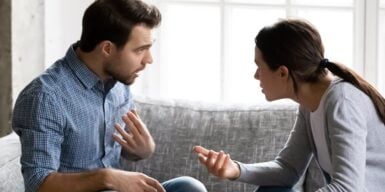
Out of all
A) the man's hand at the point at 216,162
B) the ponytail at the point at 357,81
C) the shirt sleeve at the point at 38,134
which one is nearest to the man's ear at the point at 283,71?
the ponytail at the point at 357,81

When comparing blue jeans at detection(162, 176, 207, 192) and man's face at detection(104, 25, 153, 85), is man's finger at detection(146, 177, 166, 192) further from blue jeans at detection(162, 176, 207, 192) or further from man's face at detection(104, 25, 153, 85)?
man's face at detection(104, 25, 153, 85)

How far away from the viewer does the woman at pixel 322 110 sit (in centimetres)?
185

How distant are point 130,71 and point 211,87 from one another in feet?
3.86

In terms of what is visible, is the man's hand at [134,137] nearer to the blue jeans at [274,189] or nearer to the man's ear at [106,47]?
the man's ear at [106,47]

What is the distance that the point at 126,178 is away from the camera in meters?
1.96

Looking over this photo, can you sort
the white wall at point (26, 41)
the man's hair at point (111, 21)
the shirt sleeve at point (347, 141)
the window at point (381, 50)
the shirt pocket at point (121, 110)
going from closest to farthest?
the shirt sleeve at point (347, 141), the man's hair at point (111, 21), the shirt pocket at point (121, 110), the white wall at point (26, 41), the window at point (381, 50)


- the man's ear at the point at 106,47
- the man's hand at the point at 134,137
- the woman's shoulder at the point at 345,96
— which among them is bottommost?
the man's hand at the point at 134,137

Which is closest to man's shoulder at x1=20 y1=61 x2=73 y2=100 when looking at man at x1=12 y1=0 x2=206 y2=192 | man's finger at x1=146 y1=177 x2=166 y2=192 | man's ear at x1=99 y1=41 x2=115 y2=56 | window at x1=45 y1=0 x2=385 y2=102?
man at x1=12 y1=0 x2=206 y2=192

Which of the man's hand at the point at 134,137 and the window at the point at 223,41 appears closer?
the man's hand at the point at 134,137

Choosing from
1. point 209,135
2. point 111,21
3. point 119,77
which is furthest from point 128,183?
point 209,135

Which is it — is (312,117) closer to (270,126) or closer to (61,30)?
(270,126)

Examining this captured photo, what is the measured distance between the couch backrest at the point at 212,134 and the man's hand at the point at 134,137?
1.32ft

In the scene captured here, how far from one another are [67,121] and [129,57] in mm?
272

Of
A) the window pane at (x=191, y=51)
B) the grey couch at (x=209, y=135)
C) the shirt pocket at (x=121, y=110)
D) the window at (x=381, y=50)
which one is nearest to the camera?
the shirt pocket at (x=121, y=110)
